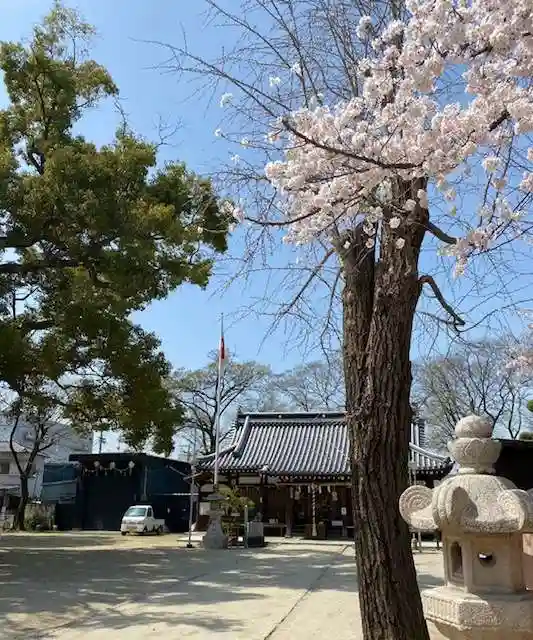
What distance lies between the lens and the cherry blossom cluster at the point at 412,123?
3.09m

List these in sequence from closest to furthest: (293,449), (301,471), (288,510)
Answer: (301,471)
(288,510)
(293,449)

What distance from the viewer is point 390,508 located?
3777 millimetres

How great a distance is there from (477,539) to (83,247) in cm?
975

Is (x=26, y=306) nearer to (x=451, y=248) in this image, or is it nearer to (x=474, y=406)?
(x=451, y=248)

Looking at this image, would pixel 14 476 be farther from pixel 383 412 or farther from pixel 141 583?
pixel 383 412

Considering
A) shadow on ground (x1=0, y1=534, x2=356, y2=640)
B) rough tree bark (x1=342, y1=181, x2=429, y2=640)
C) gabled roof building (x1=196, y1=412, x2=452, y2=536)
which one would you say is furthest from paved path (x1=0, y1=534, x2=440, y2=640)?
gabled roof building (x1=196, y1=412, x2=452, y2=536)

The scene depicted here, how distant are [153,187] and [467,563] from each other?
10956 mm

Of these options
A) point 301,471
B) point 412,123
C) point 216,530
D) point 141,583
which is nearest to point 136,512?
point 301,471

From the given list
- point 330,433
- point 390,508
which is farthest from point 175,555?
point 390,508

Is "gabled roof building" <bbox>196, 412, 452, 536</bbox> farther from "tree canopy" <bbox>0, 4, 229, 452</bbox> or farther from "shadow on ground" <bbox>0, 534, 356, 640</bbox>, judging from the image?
"tree canopy" <bbox>0, 4, 229, 452</bbox>

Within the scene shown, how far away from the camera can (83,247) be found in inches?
464

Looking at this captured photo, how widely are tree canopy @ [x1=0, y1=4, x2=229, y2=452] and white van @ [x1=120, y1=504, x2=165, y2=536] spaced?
41.4ft

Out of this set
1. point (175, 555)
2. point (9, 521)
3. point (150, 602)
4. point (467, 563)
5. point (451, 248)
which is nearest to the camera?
point (467, 563)

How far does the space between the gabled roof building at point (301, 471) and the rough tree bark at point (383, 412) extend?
1757cm
